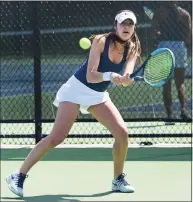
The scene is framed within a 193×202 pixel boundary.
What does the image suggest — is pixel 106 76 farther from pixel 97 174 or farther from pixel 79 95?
pixel 97 174

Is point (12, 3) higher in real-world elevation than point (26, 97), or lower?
higher

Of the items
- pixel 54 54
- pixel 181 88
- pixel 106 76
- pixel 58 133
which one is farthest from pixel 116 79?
pixel 181 88

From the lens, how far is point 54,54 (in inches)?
329

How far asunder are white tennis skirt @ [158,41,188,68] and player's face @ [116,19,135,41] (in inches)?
116

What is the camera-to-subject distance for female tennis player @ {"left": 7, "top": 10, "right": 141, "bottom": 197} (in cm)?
520

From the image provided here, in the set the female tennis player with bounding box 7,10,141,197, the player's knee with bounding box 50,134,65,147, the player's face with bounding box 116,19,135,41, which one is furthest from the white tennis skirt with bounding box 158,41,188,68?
the player's knee with bounding box 50,134,65,147

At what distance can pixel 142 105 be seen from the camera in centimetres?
925

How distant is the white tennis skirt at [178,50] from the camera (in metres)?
8.15

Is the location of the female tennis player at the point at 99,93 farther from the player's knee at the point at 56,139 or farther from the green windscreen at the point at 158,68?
the green windscreen at the point at 158,68

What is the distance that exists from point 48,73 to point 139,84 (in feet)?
4.77

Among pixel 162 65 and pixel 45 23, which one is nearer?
pixel 162 65

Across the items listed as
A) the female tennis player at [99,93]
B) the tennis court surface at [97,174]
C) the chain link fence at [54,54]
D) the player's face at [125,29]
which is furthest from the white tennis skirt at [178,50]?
the player's face at [125,29]

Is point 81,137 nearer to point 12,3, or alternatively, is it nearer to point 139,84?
point 12,3

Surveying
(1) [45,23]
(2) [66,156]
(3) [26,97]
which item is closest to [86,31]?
(1) [45,23]
